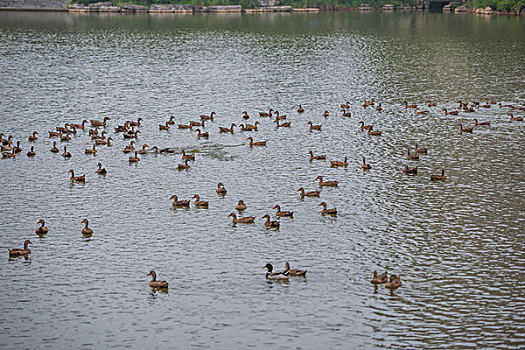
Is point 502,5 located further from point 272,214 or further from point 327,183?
point 272,214

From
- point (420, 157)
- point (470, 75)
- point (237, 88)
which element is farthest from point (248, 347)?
point (470, 75)

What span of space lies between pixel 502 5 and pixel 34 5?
93690 mm

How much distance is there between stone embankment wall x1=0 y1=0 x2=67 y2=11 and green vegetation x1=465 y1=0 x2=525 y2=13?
278 feet

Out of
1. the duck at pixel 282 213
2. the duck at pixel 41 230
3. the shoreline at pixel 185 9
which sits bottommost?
the duck at pixel 41 230

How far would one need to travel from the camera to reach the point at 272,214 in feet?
120

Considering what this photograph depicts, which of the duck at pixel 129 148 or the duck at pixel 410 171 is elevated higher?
the duck at pixel 129 148

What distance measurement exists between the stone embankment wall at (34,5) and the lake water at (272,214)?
83388mm

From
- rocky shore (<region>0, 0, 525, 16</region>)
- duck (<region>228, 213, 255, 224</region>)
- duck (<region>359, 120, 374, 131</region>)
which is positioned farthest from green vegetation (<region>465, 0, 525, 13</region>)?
duck (<region>228, 213, 255, 224</region>)

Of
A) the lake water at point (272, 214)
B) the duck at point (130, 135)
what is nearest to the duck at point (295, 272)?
the lake water at point (272, 214)

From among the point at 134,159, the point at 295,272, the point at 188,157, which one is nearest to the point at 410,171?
the point at 188,157

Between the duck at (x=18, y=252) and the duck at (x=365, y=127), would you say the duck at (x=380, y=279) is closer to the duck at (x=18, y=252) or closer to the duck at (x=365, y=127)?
the duck at (x=18, y=252)

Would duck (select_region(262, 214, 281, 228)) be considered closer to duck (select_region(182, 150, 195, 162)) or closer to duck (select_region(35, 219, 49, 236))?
duck (select_region(35, 219, 49, 236))

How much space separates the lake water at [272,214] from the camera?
26.9 metres

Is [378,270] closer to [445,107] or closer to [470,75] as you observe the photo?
[445,107]
